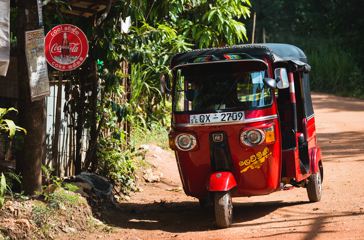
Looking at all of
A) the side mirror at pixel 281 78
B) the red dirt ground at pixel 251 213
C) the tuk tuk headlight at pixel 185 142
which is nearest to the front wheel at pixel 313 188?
the red dirt ground at pixel 251 213

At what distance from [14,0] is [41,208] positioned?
2672 millimetres

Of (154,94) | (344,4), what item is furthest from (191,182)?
(344,4)

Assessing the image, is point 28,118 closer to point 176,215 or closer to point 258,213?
point 176,215

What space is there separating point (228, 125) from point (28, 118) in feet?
7.60

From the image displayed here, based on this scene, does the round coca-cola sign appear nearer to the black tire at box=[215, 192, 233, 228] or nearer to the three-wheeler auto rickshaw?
the three-wheeler auto rickshaw

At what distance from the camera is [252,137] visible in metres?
5.11

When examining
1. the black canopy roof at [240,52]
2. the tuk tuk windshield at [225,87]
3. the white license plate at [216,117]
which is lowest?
the white license plate at [216,117]

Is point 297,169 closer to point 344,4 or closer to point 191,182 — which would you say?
point 191,182

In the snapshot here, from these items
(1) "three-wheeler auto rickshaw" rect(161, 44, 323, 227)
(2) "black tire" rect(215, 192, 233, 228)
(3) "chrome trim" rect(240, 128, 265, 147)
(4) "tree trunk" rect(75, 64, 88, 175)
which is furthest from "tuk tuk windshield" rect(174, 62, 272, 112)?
(4) "tree trunk" rect(75, 64, 88, 175)

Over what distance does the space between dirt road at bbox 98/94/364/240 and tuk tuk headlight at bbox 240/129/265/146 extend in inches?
39.4

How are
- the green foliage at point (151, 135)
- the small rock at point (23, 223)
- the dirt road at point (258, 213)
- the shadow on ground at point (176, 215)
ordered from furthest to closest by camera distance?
the green foliage at point (151, 135) → the shadow on ground at point (176, 215) → the dirt road at point (258, 213) → the small rock at point (23, 223)

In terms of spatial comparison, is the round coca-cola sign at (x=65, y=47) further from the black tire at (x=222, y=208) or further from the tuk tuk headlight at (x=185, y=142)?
the black tire at (x=222, y=208)

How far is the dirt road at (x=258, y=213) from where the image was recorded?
4.88m

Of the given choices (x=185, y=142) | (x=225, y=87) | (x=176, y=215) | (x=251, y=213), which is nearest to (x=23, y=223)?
(x=185, y=142)
